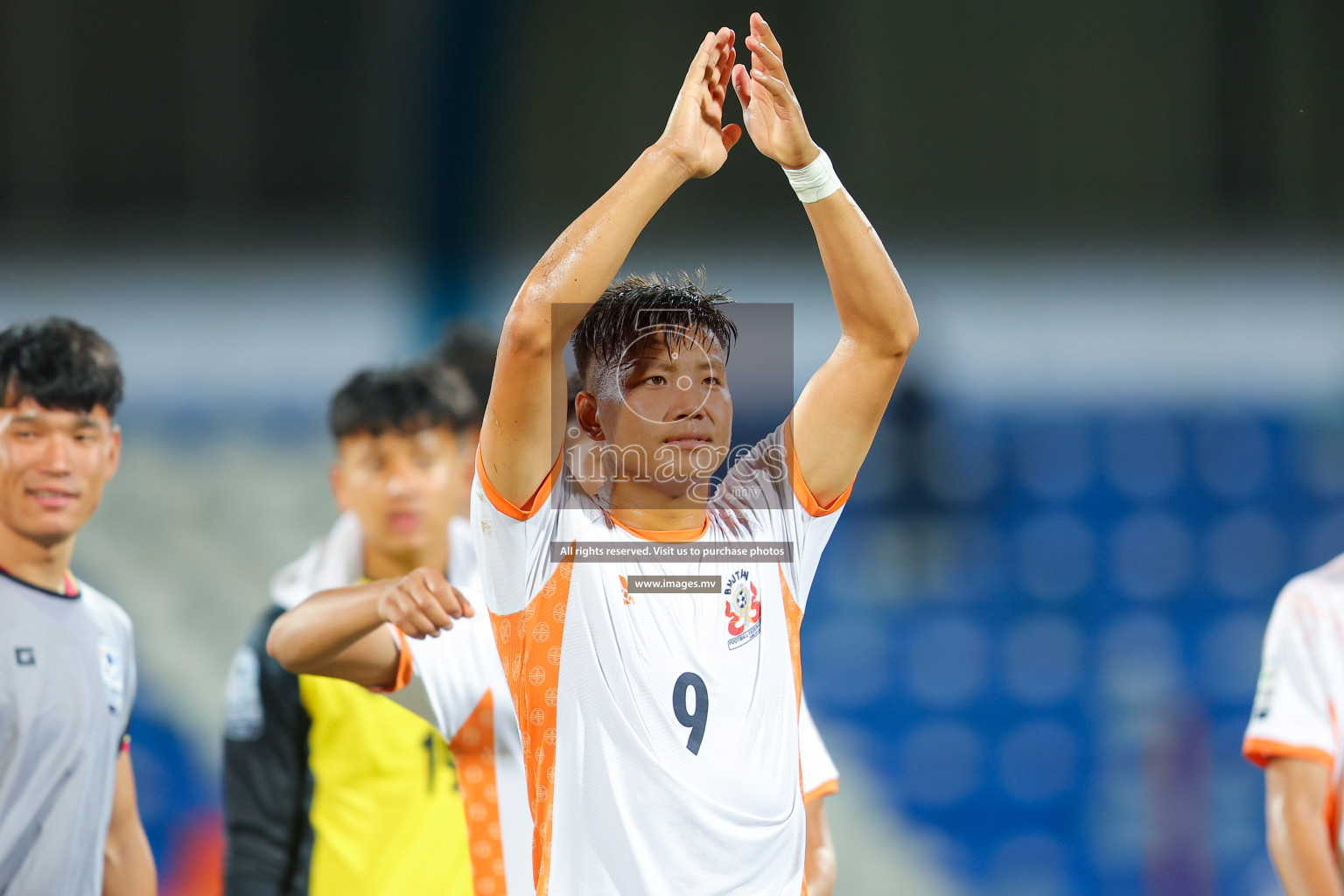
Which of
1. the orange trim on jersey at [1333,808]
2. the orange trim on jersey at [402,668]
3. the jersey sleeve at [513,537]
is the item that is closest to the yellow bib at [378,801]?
the orange trim on jersey at [402,668]

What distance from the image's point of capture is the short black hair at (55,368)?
112 inches

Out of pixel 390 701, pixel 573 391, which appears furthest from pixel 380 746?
pixel 573 391

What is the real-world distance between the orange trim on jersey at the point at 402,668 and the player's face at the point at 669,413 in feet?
2.63

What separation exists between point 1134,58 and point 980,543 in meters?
2.43

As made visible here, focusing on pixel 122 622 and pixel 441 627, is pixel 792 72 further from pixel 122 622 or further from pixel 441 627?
pixel 441 627

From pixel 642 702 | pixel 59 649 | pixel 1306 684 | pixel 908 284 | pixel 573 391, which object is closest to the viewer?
pixel 642 702

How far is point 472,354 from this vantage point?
3758mm

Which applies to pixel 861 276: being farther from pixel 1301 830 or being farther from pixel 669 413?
pixel 1301 830

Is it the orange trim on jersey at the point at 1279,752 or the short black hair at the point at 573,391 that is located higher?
the short black hair at the point at 573,391

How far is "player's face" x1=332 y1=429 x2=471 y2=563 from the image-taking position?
10.0 feet

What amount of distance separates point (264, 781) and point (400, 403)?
0.99 meters

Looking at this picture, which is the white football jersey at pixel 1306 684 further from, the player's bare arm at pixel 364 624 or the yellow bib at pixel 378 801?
the player's bare arm at pixel 364 624

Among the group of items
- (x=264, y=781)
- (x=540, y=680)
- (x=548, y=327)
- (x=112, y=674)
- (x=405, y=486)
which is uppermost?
(x=548, y=327)

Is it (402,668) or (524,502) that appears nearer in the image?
(524,502)
